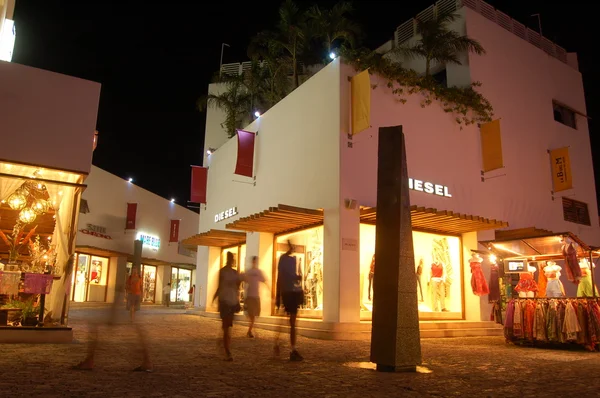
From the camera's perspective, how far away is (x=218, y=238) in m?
18.1

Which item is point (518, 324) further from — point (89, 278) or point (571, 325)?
point (89, 278)

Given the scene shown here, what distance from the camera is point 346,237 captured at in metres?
12.3

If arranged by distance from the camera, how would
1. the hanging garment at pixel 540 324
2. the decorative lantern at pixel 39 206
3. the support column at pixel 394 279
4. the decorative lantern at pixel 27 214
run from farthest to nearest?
1. the decorative lantern at pixel 39 206
2. the decorative lantern at pixel 27 214
3. the hanging garment at pixel 540 324
4. the support column at pixel 394 279

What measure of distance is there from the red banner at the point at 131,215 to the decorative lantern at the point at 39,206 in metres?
19.0

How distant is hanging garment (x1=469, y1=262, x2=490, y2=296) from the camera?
13.3 m

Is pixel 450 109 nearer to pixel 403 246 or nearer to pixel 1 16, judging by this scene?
pixel 403 246

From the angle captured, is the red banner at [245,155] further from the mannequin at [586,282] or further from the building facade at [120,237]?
the building facade at [120,237]

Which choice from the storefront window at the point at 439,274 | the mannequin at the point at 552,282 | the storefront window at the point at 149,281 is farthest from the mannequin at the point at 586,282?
the storefront window at the point at 149,281

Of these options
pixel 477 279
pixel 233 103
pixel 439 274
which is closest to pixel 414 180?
pixel 439 274

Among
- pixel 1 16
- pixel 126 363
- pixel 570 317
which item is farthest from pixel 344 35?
pixel 126 363

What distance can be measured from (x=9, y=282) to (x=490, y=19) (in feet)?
60.6

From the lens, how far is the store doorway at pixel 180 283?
3875cm

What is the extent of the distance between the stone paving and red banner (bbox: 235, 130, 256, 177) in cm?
927

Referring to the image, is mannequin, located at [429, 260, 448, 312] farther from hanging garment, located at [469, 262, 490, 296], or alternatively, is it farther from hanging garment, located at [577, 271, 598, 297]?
hanging garment, located at [577, 271, 598, 297]
